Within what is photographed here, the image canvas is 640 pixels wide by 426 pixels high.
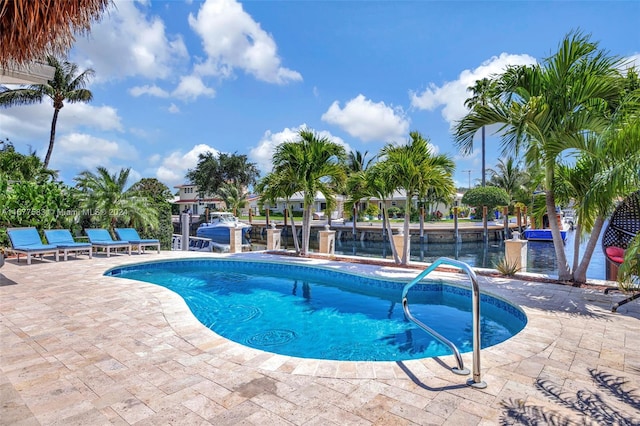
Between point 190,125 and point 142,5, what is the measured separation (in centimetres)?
1310

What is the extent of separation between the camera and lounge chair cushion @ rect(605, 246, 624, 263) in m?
6.81

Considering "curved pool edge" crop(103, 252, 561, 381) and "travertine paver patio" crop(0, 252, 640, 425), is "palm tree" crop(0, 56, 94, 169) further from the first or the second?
"curved pool edge" crop(103, 252, 561, 381)

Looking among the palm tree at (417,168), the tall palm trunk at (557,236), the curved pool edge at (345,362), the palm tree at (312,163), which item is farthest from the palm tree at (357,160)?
the curved pool edge at (345,362)

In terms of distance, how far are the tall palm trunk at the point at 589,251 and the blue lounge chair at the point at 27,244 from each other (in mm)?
15149

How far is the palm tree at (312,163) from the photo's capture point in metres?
12.6

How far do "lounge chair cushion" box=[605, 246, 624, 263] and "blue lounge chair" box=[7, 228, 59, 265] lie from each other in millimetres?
15297

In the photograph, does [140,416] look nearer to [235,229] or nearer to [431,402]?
[431,402]

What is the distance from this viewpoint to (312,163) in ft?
41.5

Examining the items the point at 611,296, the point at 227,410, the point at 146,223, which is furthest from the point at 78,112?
the point at 611,296

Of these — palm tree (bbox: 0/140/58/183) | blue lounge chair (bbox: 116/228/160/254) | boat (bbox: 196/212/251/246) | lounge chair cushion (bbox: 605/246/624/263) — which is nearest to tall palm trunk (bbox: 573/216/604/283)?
lounge chair cushion (bbox: 605/246/624/263)

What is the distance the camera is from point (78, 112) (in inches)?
1027

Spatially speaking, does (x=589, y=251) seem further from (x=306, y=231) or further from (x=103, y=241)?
(x=103, y=241)

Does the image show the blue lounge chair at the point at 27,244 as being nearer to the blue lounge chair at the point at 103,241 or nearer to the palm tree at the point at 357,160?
the blue lounge chair at the point at 103,241

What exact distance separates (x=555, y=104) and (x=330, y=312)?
6772mm
